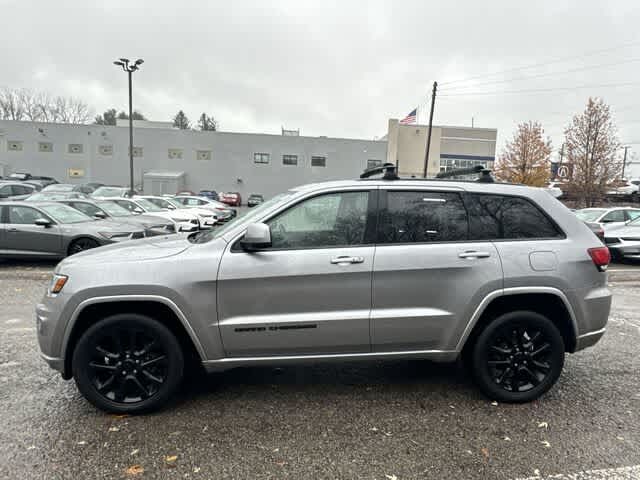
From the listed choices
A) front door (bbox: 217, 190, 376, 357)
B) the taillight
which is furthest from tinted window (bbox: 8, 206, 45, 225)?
the taillight

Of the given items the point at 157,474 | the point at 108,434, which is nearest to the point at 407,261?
the point at 157,474

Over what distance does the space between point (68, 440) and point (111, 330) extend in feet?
2.46

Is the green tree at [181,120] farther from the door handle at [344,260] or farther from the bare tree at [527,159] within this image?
the door handle at [344,260]

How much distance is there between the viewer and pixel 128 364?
2934mm

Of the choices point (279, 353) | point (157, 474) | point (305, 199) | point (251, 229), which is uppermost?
point (305, 199)

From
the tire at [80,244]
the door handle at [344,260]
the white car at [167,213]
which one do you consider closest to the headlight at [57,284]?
the door handle at [344,260]

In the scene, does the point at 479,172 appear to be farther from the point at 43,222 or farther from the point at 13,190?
the point at 13,190

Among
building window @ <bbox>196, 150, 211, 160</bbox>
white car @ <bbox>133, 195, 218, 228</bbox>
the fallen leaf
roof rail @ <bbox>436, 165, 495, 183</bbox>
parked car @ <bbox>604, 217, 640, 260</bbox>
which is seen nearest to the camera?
the fallen leaf

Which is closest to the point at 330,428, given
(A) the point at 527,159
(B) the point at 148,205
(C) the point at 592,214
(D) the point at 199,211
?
(C) the point at 592,214

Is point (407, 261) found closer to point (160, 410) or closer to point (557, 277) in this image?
point (557, 277)

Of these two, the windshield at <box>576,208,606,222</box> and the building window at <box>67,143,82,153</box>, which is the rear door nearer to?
the windshield at <box>576,208,606,222</box>

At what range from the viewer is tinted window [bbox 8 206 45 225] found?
28.1ft

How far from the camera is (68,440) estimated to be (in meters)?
2.66

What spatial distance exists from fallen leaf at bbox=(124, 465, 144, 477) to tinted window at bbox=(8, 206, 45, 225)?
8.16 meters
